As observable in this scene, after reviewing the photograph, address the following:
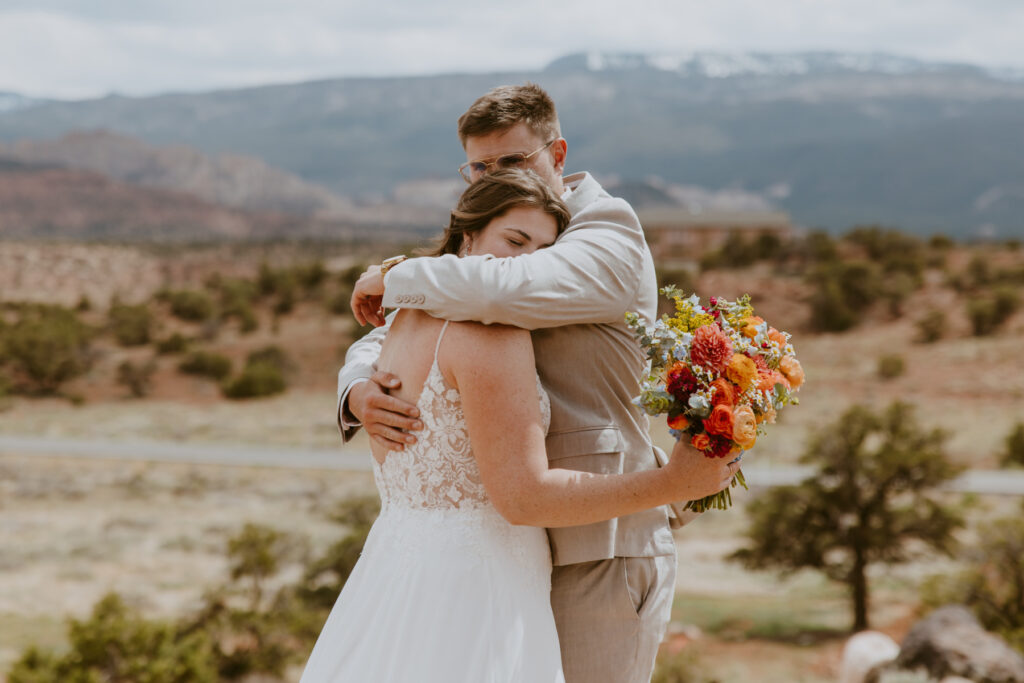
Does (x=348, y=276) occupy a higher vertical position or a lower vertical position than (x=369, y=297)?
lower

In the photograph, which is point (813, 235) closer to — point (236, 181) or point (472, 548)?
point (472, 548)

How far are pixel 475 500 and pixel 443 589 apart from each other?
224 mm

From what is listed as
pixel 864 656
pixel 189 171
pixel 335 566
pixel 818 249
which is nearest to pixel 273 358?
pixel 335 566

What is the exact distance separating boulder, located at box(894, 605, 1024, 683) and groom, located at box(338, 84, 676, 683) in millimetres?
6611

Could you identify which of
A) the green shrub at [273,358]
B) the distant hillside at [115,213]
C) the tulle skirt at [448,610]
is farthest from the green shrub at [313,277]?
the distant hillside at [115,213]

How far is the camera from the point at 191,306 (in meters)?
42.2

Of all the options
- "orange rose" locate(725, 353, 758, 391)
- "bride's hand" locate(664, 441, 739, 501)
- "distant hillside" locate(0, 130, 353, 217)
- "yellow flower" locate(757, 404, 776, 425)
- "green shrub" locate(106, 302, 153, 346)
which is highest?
"distant hillside" locate(0, 130, 353, 217)

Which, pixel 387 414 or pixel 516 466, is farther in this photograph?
pixel 387 414

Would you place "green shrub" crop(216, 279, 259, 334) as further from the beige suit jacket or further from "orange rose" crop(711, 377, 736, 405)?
"orange rose" crop(711, 377, 736, 405)

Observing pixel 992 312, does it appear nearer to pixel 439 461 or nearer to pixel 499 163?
pixel 499 163

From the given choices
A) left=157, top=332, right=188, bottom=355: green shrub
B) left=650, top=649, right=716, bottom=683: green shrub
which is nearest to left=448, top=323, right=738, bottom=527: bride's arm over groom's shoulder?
left=650, top=649, right=716, bottom=683: green shrub

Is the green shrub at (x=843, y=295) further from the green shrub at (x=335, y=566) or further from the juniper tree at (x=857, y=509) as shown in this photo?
the green shrub at (x=335, y=566)

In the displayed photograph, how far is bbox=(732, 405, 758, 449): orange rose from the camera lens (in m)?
2.13

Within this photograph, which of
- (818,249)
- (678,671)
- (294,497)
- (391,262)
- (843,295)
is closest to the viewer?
(391,262)
